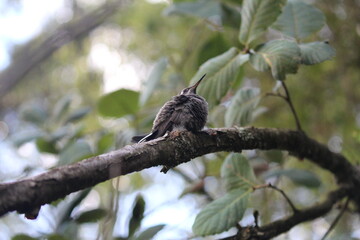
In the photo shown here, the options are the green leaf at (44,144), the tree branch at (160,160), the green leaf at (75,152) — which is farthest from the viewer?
the green leaf at (44,144)

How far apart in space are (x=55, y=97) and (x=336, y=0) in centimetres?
365

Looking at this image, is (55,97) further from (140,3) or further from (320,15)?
(320,15)

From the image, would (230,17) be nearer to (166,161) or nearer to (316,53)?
(316,53)

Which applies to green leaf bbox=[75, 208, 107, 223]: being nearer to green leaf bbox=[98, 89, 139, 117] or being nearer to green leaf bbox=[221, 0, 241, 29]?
green leaf bbox=[98, 89, 139, 117]

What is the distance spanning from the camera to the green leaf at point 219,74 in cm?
186

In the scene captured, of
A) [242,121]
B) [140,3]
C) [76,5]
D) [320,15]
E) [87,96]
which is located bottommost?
[242,121]

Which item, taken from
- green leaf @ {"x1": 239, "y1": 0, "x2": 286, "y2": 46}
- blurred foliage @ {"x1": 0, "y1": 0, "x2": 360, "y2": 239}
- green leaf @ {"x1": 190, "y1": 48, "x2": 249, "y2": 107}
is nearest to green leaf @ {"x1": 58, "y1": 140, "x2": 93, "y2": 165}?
blurred foliage @ {"x1": 0, "y1": 0, "x2": 360, "y2": 239}

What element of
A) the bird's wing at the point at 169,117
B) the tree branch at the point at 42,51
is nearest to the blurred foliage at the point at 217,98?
the bird's wing at the point at 169,117

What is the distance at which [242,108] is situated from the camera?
2.03 m

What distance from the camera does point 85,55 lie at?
5.07 m

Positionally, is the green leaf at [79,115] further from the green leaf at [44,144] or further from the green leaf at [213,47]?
the green leaf at [213,47]

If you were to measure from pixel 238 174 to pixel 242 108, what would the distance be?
1.09ft

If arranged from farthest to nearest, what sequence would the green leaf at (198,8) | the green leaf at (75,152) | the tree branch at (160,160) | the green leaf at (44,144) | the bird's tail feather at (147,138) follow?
the green leaf at (44,144), the green leaf at (198,8), the green leaf at (75,152), the bird's tail feather at (147,138), the tree branch at (160,160)

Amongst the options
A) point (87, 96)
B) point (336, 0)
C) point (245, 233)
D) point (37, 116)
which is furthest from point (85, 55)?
point (245, 233)
